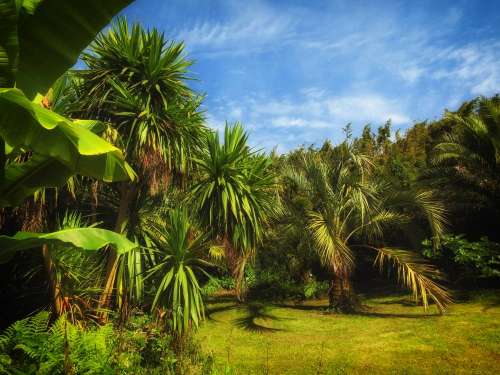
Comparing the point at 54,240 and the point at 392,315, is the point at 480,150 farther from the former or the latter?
the point at 54,240

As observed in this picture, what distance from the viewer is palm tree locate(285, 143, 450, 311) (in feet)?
34.5

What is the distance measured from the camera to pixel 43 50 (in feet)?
10.1

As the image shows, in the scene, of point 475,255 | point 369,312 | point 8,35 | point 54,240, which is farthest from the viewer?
point 475,255

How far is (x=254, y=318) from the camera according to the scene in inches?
437

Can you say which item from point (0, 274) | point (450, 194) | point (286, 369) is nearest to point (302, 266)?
point (450, 194)

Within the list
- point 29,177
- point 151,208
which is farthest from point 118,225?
point 29,177

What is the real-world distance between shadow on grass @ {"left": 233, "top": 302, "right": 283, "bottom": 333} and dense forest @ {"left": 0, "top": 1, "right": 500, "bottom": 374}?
1.04ft

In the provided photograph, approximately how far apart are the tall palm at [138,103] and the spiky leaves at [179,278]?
109cm

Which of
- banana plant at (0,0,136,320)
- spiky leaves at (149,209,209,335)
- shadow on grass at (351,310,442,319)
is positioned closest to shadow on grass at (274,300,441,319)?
shadow on grass at (351,310,442,319)

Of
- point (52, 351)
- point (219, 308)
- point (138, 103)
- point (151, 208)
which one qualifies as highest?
point (138, 103)

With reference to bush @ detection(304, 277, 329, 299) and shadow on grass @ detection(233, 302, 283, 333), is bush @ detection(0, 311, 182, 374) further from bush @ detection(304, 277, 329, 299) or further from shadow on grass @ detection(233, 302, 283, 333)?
bush @ detection(304, 277, 329, 299)

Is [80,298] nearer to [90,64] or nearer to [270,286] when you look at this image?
[90,64]

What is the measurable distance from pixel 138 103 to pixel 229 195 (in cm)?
265

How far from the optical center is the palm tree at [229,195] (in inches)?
324
